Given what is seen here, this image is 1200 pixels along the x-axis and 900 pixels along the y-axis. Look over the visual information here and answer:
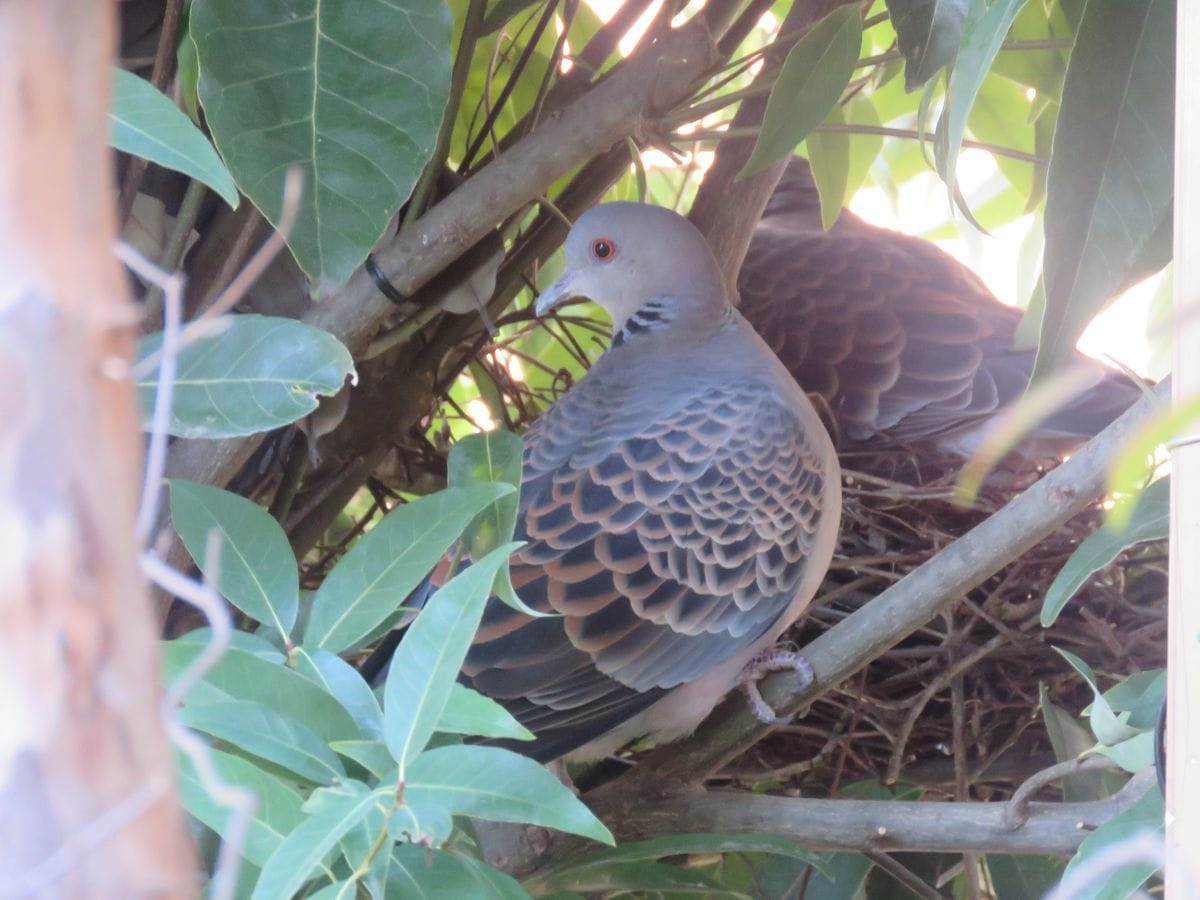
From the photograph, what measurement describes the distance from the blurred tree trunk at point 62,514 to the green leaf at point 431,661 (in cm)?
36

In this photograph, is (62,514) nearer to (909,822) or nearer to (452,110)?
(909,822)

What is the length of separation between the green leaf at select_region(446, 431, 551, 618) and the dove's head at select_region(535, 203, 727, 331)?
580 mm

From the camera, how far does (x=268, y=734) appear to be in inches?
24.1

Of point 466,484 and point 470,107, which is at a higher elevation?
point 470,107

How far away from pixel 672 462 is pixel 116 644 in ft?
3.37

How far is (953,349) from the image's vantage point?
1722 mm

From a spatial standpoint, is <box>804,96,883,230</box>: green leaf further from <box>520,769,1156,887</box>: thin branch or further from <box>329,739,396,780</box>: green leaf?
<box>329,739,396,780</box>: green leaf

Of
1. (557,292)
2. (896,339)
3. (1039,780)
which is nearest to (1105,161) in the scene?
(1039,780)

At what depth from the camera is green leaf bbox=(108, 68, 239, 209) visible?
0.62 meters

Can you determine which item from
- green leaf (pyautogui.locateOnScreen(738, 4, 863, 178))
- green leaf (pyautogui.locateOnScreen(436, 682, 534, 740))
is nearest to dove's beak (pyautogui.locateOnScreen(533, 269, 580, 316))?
green leaf (pyautogui.locateOnScreen(738, 4, 863, 178))

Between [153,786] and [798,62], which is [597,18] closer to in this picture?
[798,62]

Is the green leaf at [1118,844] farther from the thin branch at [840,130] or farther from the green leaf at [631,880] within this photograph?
the thin branch at [840,130]

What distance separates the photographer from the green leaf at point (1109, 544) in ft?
2.67

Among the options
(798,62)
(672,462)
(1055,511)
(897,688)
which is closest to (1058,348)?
(1055,511)
